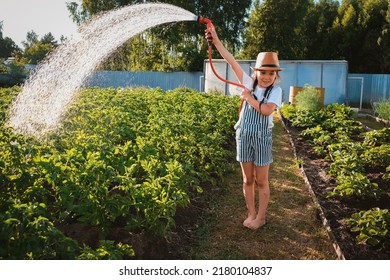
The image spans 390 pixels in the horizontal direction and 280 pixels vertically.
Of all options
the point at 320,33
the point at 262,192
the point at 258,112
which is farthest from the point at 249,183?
the point at 320,33

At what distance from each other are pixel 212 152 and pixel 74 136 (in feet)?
5.60

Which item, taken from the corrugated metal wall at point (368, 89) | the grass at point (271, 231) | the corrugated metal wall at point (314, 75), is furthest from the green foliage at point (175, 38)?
the grass at point (271, 231)

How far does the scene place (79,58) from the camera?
32.5ft

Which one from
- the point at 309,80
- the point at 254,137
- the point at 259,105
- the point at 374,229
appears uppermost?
the point at 259,105

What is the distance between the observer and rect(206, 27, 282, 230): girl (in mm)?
3463

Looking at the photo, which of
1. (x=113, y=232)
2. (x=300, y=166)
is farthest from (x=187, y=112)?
(x=113, y=232)

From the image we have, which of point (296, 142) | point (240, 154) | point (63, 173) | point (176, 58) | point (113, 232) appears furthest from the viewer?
point (176, 58)

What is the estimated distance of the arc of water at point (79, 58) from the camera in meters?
5.26

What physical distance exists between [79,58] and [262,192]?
7422 millimetres

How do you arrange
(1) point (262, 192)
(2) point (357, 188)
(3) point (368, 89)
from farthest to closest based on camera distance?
1. (3) point (368, 89)
2. (2) point (357, 188)
3. (1) point (262, 192)

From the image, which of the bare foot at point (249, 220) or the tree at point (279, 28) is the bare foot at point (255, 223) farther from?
the tree at point (279, 28)

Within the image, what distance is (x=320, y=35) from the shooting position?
27969 millimetres

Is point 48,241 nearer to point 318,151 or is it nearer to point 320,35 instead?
point 318,151

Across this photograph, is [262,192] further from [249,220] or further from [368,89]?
[368,89]
